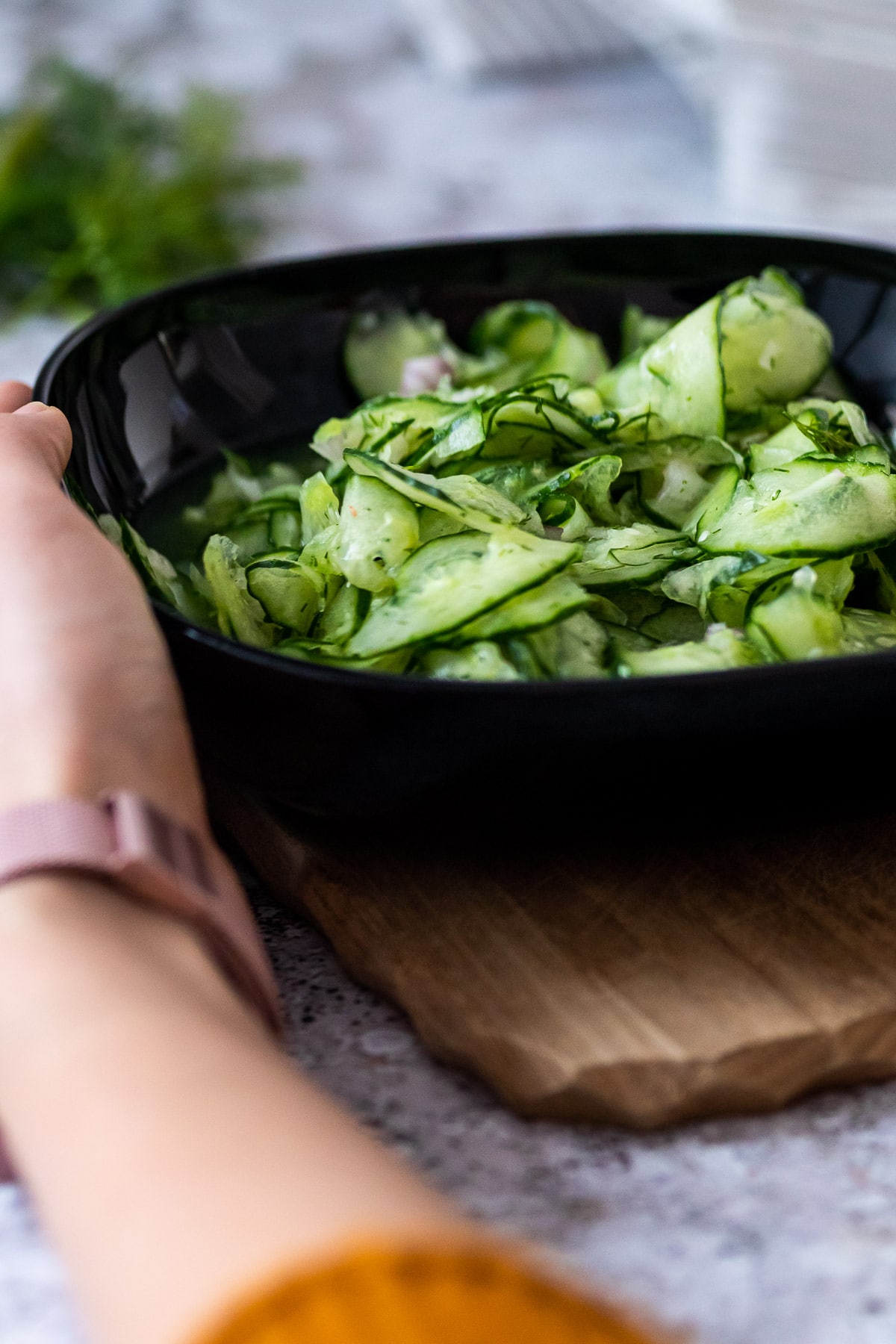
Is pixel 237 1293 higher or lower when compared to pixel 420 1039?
higher

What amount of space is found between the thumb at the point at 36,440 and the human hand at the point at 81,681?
9cm

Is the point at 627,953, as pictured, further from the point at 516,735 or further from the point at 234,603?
the point at 234,603

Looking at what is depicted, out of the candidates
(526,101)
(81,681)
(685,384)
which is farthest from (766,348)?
(526,101)

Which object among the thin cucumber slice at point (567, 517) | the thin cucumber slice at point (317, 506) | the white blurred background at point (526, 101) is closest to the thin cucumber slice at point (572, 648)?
the thin cucumber slice at point (567, 517)

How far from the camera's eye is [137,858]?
0.59 m

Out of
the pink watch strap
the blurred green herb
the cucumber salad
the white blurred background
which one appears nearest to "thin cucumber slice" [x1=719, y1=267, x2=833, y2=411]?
the cucumber salad

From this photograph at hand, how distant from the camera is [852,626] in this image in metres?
0.83

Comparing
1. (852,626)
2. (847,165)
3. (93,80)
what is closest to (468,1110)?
(852,626)

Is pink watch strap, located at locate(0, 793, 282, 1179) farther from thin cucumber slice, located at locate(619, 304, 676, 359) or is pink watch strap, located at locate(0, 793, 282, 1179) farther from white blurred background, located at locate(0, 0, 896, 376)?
white blurred background, located at locate(0, 0, 896, 376)

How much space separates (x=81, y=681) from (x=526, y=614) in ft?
0.80

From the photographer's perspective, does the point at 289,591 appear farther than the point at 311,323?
No

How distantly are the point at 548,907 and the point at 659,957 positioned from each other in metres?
0.07

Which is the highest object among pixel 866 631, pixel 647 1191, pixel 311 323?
pixel 311 323

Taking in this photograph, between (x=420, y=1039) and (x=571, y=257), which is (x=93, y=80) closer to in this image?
(x=571, y=257)
